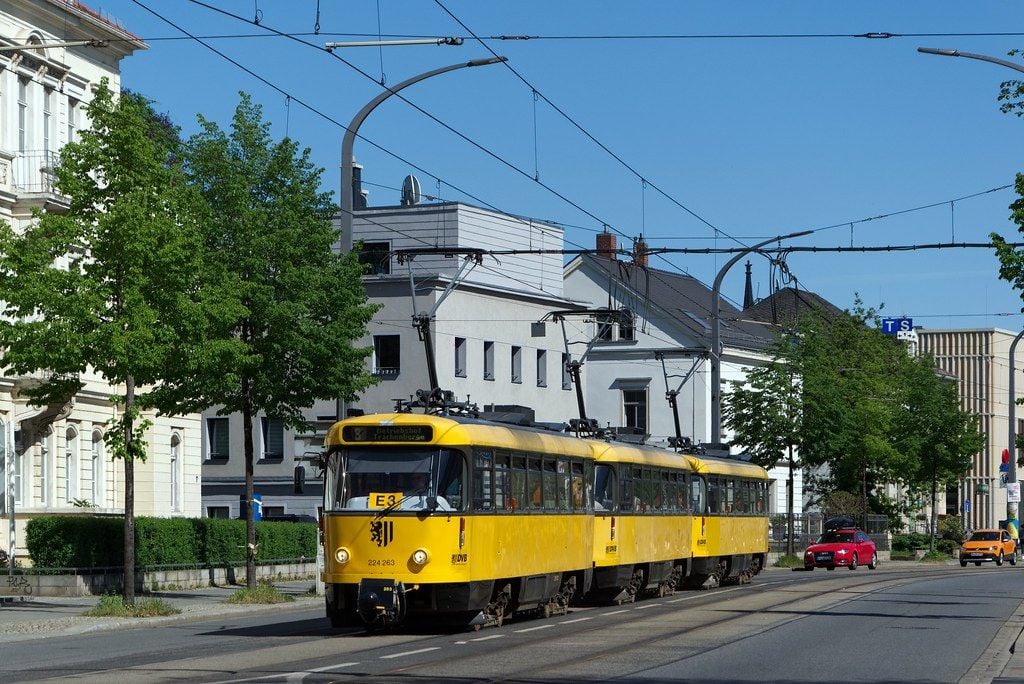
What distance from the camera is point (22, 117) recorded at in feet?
133

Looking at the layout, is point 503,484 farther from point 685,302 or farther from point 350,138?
point 685,302

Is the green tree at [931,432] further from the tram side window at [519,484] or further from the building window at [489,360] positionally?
the tram side window at [519,484]

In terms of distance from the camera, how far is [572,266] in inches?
3243

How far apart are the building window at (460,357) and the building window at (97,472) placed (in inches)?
962

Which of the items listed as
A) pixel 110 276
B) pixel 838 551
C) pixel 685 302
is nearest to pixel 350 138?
pixel 110 276

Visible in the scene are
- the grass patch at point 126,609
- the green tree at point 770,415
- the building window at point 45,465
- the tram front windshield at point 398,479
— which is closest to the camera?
the tram front windshield at point 398,479

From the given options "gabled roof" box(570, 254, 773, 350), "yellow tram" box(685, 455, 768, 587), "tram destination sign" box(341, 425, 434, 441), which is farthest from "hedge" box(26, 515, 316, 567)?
"gabled roof" box(570, 254, 773, 350)

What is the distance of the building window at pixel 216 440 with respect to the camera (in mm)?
69750

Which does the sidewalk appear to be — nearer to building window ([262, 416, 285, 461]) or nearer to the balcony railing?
the balcony railing

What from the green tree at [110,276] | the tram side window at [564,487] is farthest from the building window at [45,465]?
the tram side window at [564,487]

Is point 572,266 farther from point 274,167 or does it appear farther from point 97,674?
point 97,674

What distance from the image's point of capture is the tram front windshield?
→ 22.9 m

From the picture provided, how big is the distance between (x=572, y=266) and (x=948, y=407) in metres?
18.9

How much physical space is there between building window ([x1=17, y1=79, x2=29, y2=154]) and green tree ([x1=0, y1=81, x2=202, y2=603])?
1090 centimetres
